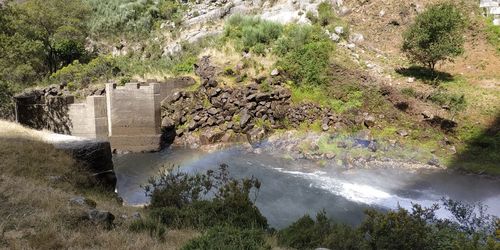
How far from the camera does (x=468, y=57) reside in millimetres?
19297

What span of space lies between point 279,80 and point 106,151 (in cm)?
1008

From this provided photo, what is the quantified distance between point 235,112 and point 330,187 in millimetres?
6829

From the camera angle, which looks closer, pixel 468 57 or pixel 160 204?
pixel 160 204

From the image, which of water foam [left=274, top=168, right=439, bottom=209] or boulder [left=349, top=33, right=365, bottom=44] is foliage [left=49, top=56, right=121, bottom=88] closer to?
boulder [left=349, top=33, right=365, bottom=44]

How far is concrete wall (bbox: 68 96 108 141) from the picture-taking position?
17016 millimetres

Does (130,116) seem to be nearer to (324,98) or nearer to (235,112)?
(235,112)

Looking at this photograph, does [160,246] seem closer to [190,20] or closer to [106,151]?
[106,151]

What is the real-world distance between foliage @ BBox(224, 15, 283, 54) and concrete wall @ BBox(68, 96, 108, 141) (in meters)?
7.91

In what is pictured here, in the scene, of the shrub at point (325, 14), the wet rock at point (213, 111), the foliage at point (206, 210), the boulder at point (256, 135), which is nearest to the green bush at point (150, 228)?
the foliage at point (206, 210)

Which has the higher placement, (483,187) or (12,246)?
(12,246)

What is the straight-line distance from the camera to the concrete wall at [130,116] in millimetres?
17359

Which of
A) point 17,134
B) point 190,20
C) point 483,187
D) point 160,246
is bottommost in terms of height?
point 483,187

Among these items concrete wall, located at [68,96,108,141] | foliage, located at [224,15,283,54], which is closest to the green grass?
foliage, located at [224,15,283,54]

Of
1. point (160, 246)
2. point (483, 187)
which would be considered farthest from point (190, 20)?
point (160, 246)
